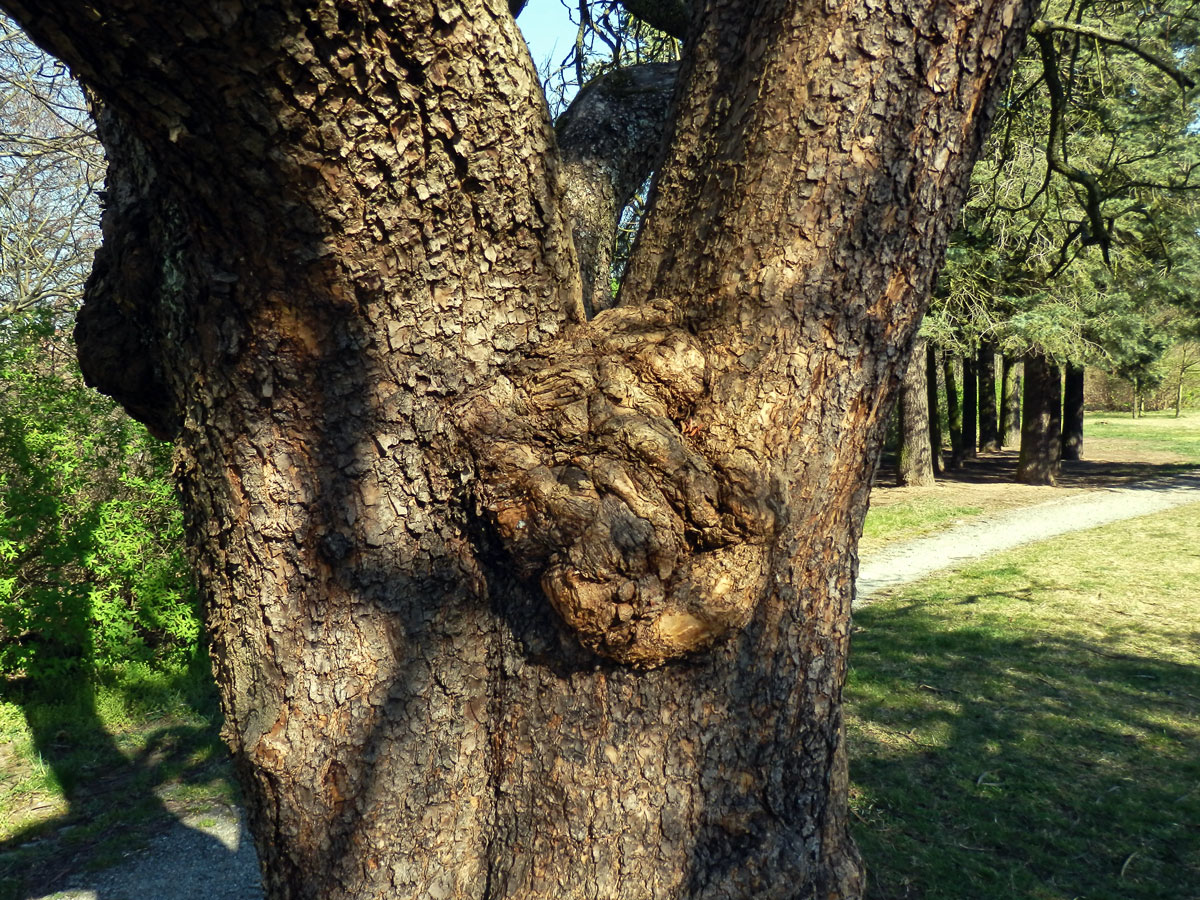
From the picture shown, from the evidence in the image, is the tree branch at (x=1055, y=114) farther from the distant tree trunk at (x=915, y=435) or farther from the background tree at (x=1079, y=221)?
the distant tree trunk at (x=915, y=435)

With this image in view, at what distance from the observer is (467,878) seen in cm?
188

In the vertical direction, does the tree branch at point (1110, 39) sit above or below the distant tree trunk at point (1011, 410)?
above

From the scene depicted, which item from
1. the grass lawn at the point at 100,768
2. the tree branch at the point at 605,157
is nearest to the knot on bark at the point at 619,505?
the tree branch at the point at 605,157

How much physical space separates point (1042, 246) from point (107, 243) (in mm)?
14428

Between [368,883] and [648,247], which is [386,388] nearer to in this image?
[648,247]

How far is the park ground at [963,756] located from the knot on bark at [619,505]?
2640mm

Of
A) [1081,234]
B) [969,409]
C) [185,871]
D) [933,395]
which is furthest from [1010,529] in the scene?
[185,871]

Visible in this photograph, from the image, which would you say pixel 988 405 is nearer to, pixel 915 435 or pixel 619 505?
pixel 915 435

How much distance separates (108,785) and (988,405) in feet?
77.9

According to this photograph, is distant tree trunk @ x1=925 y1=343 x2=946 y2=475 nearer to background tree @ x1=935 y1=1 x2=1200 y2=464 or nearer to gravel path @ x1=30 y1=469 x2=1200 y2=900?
gravel path @ x1=30 y1=469 x2=1200 y2=900

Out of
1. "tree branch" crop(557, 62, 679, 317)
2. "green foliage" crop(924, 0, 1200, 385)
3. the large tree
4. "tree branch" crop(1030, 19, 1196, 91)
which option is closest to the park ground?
the large tree

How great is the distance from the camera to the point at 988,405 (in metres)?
24.0

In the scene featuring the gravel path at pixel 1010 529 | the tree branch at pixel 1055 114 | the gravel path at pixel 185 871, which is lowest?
the gravel path at pixel 185 871

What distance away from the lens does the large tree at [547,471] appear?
1724mm
